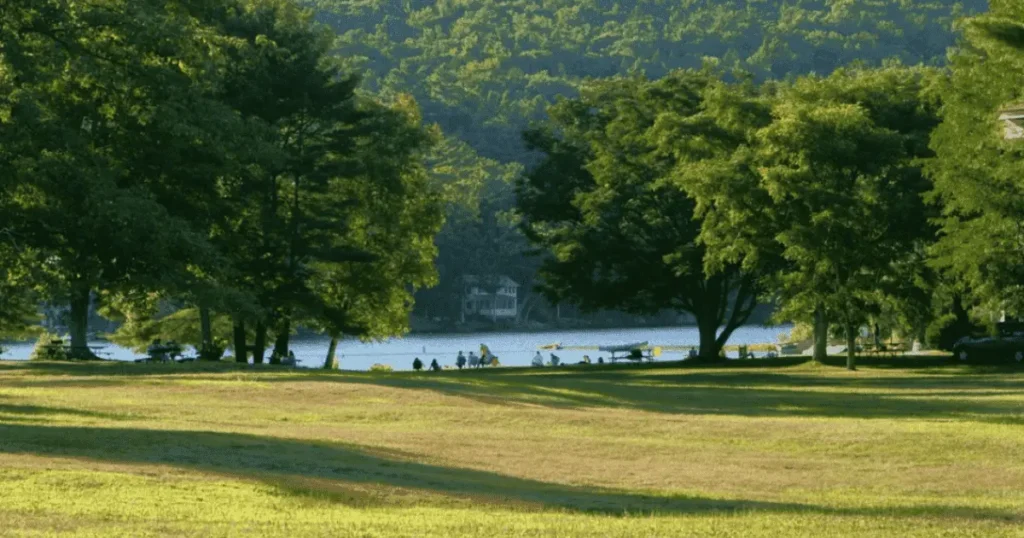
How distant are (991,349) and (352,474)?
48122 millimetres

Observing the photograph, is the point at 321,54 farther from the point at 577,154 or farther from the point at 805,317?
the point at 805,317

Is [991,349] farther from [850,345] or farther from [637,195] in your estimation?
[637,195]

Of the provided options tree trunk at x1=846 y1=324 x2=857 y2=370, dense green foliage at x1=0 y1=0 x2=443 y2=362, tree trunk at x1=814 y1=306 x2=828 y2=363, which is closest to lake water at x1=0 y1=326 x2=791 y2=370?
dense green foliage at x1=0 y1=0 x2=443 y2=362

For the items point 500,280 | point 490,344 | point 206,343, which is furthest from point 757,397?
point 500,280

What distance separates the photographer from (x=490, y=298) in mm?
165250

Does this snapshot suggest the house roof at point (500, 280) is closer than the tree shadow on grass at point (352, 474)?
No

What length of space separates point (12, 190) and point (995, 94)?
33307mm

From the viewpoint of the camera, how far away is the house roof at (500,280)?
518ft

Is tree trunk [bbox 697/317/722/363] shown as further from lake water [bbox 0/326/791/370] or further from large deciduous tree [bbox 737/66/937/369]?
lake water [bbox 0/326/791/370]

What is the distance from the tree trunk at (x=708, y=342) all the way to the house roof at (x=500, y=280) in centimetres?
8455

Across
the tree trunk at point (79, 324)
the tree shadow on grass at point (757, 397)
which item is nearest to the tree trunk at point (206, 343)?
the tree trunk at point (79, 324)

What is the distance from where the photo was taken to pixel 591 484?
917 inches

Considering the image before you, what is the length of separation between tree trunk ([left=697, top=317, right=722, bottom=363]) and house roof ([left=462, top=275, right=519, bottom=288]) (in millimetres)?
84553

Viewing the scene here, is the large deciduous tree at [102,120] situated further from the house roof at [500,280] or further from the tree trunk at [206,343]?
the house roof at [500,280]
